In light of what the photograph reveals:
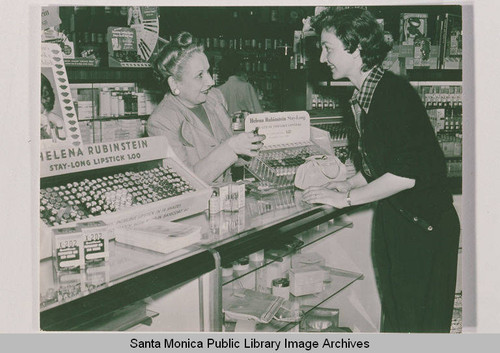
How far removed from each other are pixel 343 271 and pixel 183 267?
56.8 inches

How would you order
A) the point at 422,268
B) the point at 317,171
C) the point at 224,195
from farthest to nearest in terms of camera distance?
the point at 317,171, the point at 422,268, the point at 224,195

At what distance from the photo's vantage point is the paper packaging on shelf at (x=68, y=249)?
50.8 inches

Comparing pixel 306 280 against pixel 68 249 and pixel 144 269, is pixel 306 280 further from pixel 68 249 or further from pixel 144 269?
pixel 68 249

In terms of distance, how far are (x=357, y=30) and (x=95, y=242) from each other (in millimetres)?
1268

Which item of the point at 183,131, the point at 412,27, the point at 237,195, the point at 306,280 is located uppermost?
the point at 412,27

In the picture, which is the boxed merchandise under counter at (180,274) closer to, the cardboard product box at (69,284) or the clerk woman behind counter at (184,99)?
the cardboard product box at (69,284)

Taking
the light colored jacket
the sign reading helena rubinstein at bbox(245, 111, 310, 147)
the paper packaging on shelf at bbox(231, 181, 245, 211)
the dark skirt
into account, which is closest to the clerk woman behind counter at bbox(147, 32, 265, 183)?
the light colored jacket

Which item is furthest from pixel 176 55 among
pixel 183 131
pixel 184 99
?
pixel 183 131

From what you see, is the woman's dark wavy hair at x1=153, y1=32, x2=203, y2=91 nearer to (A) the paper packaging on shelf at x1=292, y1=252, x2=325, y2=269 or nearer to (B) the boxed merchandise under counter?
(B) the boxed merchandise under counter

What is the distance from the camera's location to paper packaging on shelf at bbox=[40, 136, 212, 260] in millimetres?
1485

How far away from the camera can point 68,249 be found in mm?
1298

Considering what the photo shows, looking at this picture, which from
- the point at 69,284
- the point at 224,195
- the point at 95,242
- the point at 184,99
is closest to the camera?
the point at 69,284

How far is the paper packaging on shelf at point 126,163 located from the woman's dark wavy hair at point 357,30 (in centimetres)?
79

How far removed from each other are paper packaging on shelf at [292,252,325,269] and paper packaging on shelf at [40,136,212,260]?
78 centimetres
